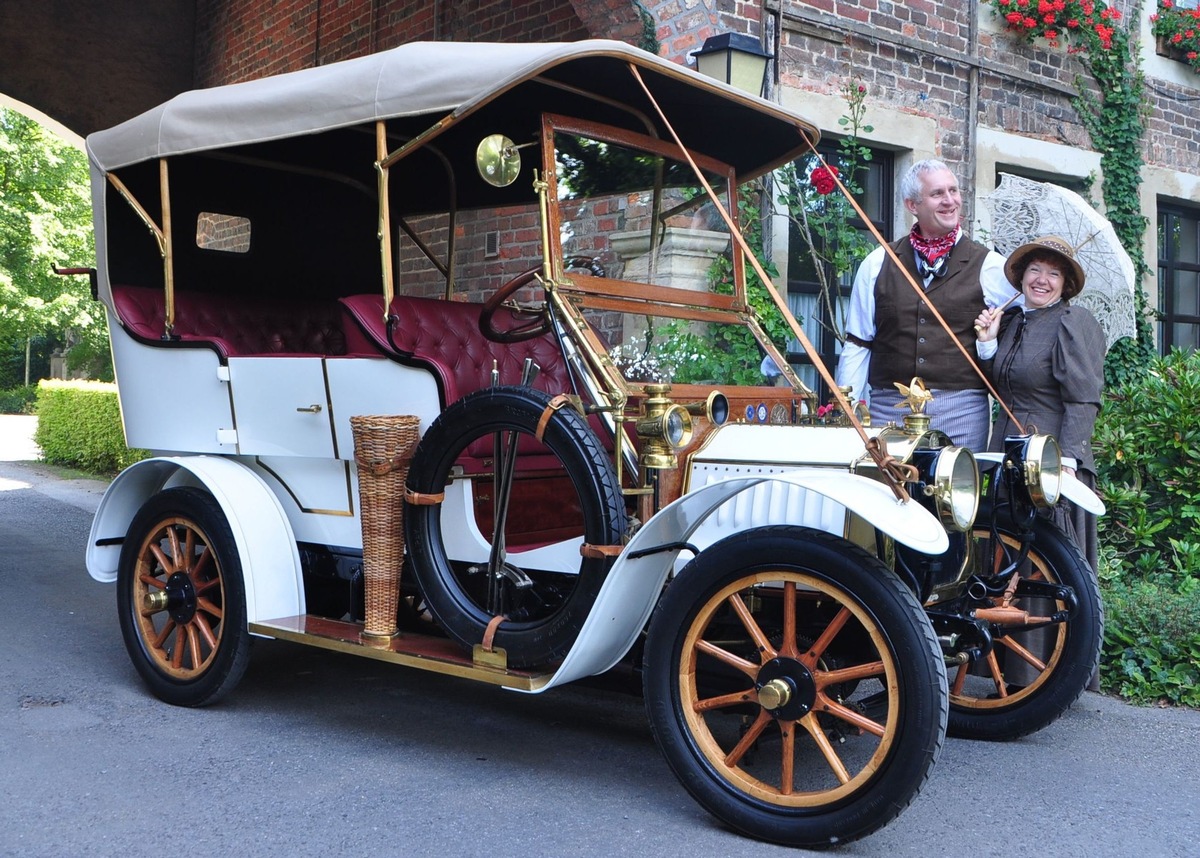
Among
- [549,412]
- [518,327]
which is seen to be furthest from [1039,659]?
[518,327]

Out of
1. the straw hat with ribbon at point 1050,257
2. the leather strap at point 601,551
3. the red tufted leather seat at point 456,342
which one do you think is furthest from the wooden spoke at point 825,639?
the straw hat with ribbon at point 1050,257

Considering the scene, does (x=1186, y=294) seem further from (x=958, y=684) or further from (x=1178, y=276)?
(x=958, y=684)

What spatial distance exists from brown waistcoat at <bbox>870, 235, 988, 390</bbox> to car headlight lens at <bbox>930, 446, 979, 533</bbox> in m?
1.39

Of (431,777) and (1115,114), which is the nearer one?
(431,777)

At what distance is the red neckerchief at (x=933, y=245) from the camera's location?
470 centimetres

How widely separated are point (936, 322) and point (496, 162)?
6.02 ft

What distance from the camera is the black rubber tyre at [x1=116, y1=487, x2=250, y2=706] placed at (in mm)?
4230

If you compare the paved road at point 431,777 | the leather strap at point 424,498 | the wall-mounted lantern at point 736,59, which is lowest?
the paved road at point 431,777

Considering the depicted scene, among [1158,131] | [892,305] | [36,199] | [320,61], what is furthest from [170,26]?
[36,199]

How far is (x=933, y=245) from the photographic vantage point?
473 cm

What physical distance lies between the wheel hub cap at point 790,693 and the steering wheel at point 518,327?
139 cm

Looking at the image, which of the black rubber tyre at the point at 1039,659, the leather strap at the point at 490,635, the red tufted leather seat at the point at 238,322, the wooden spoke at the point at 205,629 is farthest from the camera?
the red tufted leather seat at the point at 238,322

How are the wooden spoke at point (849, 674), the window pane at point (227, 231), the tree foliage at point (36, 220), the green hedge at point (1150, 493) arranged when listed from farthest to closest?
the tree foliage at point (36, 220) → the window pane at point (227, 231) → the green hedge at point (1150, 493) → the wooden spoke at point (849, 674)

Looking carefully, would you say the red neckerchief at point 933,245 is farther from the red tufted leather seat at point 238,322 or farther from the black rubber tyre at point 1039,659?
the red tufted leather seat at point 238,322
